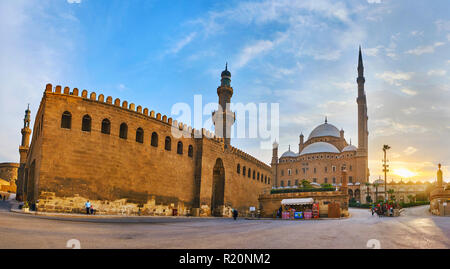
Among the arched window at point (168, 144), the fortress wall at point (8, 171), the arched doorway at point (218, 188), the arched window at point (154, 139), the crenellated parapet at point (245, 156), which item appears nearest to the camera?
the arched window at point (154, 139)

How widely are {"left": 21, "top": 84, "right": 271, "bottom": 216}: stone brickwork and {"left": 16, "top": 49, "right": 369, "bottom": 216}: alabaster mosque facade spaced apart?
0.18ft

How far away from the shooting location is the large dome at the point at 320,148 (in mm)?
72500

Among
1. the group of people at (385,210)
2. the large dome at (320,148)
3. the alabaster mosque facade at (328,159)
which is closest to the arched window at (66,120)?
the group of people at (385,210)

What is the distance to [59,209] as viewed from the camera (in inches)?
798

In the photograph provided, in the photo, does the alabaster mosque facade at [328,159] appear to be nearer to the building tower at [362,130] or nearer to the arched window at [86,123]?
the building tower at [362,130]

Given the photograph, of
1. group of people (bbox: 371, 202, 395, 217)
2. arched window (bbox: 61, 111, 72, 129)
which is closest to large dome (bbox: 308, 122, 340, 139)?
group of people (bbox: 371, 202, 395, 217)

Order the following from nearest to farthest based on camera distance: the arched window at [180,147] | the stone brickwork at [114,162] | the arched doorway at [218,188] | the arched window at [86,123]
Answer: the stone brickwork at [114,162], the arched window at [86,123], the arched window at [180,147], the arched doorway at [218,188]

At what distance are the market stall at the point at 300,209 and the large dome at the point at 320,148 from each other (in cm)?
4384

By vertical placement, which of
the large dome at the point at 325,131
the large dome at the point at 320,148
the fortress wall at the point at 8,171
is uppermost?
the large dome at the point at 325,131

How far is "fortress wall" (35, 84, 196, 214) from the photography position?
818 inches
